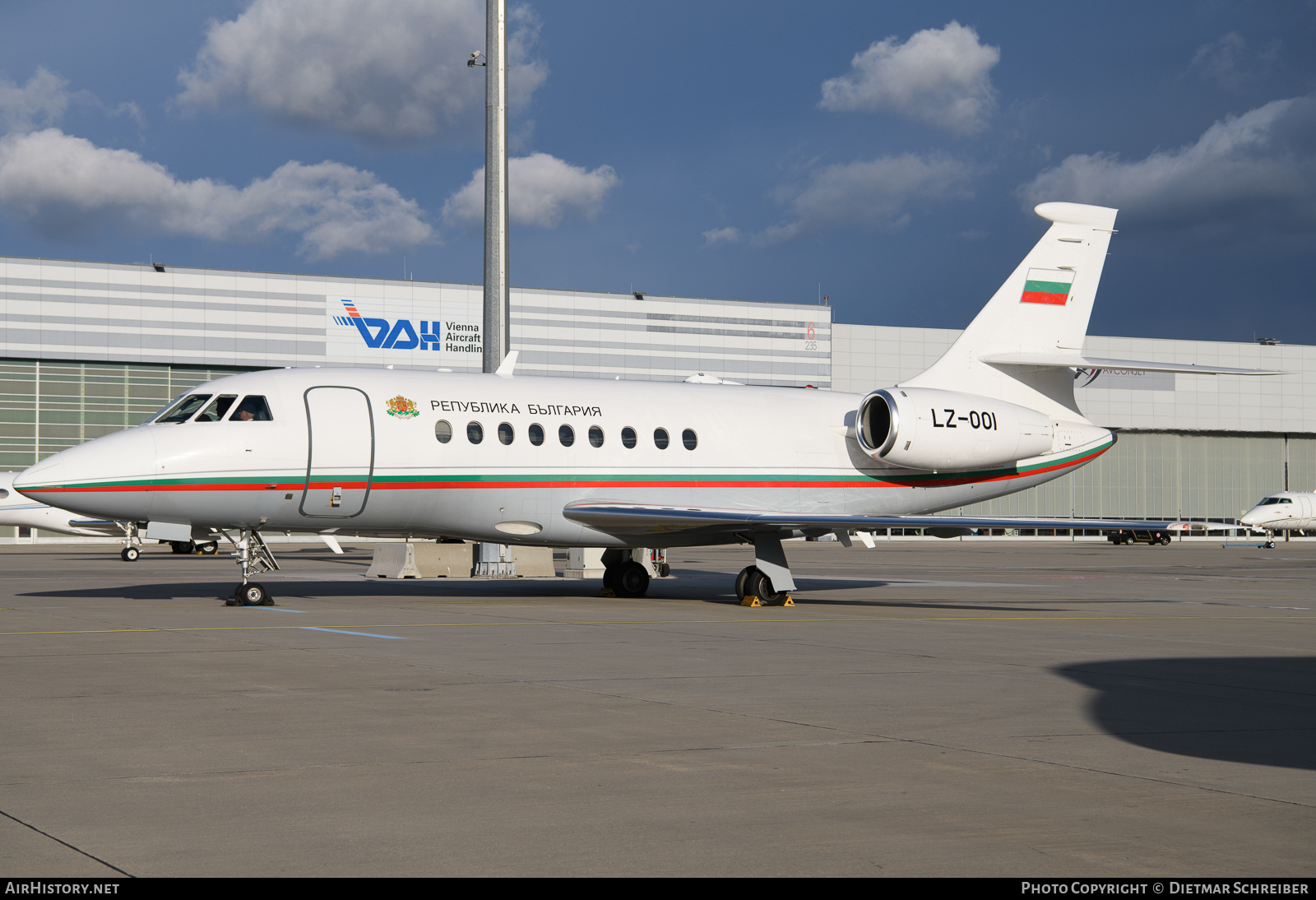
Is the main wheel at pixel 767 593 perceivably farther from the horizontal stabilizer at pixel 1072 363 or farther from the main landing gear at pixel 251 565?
the main landing gear at pixel 251 565

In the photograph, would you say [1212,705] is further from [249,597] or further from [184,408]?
[184,408]

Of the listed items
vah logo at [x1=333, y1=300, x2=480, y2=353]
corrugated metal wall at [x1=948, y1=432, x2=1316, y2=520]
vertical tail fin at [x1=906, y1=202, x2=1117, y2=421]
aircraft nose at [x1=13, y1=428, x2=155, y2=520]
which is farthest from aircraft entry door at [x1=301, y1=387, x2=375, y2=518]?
corrugated metal wall at [x1=948, y1=432, x2=1316, y2=520]

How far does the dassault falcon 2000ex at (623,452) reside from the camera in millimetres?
17422

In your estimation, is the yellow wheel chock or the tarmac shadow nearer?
the tarmac shadow

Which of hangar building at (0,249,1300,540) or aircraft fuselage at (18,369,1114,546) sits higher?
hangar building at (0,249,1300,540)

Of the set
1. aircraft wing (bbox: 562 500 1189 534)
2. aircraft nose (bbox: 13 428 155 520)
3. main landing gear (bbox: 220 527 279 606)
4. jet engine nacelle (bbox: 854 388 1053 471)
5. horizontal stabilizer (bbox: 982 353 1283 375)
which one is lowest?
main landing gear (bbox: 220 527 279 606)

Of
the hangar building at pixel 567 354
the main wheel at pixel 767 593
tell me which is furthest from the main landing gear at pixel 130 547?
the main wheel at pixel 767 593

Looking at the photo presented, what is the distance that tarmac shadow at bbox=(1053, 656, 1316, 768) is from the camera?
24.7 ft

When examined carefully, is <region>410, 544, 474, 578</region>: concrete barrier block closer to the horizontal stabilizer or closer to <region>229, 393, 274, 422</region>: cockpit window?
<region>229, 393, 274, 422</region>: cockpit window

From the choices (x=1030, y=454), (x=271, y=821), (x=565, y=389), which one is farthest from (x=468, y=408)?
(x=271, y=821)

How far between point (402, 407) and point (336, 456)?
4.34ft

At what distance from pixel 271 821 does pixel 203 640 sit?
8237mm

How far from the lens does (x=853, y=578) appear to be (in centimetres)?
3011

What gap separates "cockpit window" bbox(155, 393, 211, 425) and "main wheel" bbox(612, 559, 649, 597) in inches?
316
